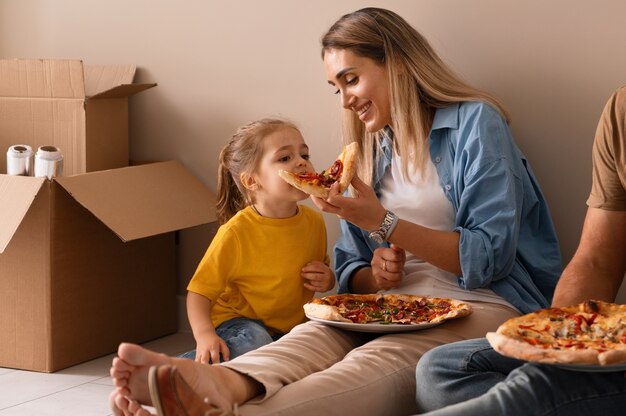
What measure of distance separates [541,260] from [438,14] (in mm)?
758

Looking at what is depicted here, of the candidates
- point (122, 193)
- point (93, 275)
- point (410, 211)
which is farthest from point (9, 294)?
point (410, 211)

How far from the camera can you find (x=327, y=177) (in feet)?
7.48

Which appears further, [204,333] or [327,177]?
[204,333]

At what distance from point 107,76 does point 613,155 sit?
1.79 m

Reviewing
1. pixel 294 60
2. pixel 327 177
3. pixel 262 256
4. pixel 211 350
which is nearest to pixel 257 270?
pixel 262 256

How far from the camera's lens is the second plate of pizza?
2.09m

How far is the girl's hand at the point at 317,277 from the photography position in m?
2.50

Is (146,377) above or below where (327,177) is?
below

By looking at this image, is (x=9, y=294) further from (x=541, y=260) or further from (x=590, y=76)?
(x=590, y=76)

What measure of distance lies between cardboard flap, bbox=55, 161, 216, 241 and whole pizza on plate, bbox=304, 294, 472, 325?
680mm

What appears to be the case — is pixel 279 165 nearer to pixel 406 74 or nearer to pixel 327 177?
pixel 327 177

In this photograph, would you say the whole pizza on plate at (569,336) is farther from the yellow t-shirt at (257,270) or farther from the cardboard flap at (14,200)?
the cardboard flap at (14,200)

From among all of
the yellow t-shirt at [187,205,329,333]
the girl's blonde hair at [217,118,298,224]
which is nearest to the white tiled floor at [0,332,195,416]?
the yellow t-shirt at [187,205,329,333]

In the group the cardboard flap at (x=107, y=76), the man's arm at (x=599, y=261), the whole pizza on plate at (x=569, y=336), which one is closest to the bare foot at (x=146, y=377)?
the whole pizza on plate at (x=569, y=336)
